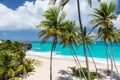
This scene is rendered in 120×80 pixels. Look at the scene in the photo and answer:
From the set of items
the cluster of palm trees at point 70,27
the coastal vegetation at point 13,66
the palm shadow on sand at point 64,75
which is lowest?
the palm shadow on sand at point 64,75

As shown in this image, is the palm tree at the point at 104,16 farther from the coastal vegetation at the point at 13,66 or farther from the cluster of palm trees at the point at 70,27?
the coastal vegetation at the point at 13,66

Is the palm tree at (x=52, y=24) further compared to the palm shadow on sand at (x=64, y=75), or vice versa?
the palm shadow on sand at (x=64, y=75)

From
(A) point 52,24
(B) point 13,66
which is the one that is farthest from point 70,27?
(B) point 13,66

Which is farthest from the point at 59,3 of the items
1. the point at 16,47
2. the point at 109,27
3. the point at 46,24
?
the point at 16,47

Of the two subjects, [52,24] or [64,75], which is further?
[64,75]

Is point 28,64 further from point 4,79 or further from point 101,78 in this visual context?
point 101,78

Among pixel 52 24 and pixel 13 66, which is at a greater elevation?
pixel 52 24

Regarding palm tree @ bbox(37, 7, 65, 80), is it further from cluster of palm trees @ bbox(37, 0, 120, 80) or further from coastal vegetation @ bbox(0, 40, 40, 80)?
coastal vegetation @ bbox(0, 40, 40, 80)

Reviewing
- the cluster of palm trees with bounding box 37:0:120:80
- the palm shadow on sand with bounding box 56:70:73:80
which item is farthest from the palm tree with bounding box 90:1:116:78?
the palm shadow on sand with bounding box 56:70:73:80

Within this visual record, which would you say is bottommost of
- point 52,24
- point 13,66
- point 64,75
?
point 64,75

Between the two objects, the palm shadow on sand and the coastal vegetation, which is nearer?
the coastal vegetation

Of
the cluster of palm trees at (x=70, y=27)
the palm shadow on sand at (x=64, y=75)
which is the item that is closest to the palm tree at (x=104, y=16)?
the cluster of palm trees at (x=70, y=27)

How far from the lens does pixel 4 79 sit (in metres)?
31.0

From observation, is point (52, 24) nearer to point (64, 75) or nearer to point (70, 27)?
point (70, 27)
